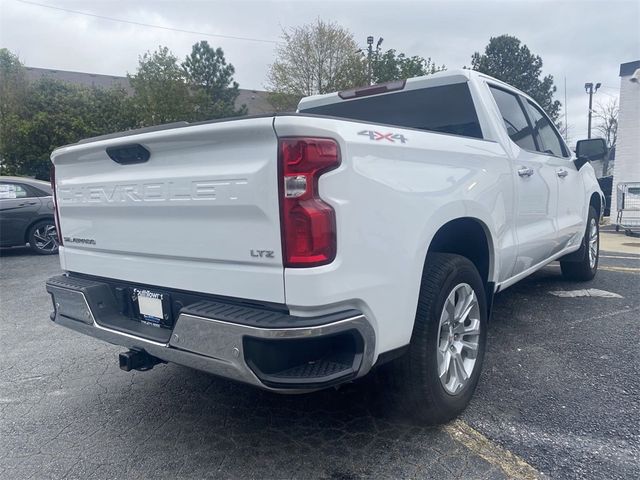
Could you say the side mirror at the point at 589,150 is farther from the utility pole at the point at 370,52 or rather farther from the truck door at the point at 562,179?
the utility pole at the point at 370,52

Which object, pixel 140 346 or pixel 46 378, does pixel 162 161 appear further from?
pixel 46 378

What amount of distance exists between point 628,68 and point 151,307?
17.6 m

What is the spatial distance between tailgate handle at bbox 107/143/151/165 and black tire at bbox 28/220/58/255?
7.58m

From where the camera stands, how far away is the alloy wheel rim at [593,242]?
18.6 ft

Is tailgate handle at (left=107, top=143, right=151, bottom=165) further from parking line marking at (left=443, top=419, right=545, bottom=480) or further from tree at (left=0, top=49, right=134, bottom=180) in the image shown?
tree at (left=0, top=49, right=134, bottom=180)

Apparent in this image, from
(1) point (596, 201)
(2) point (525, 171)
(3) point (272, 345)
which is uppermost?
(2) point (525, 171)

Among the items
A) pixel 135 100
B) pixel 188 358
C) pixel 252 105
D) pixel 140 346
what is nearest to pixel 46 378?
pixel 140 346

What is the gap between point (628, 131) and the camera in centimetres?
1591

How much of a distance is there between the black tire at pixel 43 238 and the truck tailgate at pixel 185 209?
712cm

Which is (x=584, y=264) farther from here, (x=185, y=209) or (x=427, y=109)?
(x=185, y=209)

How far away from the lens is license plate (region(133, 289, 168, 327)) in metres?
2.52

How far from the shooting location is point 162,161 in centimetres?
242

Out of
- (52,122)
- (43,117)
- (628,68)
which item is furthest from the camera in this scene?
(52,122)

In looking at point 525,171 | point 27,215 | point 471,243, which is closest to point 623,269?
point 525,171
